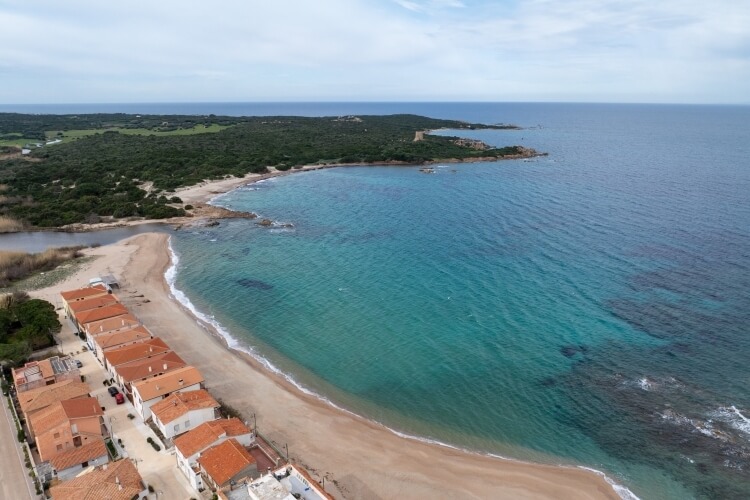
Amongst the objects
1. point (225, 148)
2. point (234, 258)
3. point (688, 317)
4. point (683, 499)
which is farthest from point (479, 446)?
point (225, 148)

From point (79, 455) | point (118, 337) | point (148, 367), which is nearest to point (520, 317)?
point (148, 367)

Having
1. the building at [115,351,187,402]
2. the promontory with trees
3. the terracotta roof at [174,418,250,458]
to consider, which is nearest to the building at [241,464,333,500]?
the terracotta roof at [174,418,250,458]

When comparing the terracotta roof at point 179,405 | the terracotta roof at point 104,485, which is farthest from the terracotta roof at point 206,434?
the terracotta roof at point 104,485

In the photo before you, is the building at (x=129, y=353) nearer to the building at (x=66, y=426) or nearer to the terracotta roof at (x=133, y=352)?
the terracotta roof at (x=133, y=352)

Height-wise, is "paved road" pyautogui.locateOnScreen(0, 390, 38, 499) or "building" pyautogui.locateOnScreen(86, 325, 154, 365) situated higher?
"building" pyautogui.locateOnScreen(86, 325, 154, 365)

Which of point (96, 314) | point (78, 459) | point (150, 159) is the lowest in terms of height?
point (78, 459)

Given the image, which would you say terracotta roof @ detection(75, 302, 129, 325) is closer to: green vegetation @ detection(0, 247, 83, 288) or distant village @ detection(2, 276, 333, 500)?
distant village @ detection(2, 276, 333, 500)

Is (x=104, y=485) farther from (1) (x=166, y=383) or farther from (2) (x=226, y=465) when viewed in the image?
(1) (x=166, y=383)
